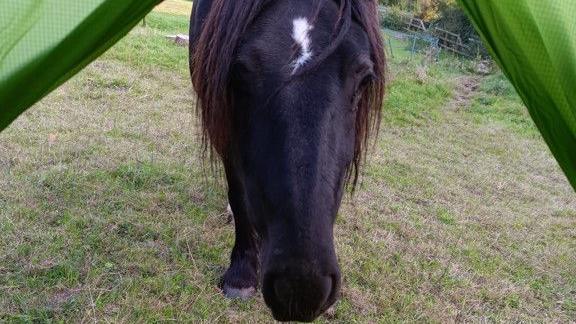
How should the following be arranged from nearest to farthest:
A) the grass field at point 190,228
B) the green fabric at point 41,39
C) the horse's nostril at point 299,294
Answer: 1. the green fabric at point 41,39
2. the horse's nostril at point 299,294
3. the grass field at point 190,228

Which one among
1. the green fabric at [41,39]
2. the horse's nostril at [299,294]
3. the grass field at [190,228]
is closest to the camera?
the green fabric at [41,39]

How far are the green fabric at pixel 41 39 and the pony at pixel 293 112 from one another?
46 cm

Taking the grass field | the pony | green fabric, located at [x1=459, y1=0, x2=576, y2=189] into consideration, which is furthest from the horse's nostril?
the grass field

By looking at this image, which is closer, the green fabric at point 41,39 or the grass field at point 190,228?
the green fabric at point 41,39

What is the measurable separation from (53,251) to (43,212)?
499 millimetres

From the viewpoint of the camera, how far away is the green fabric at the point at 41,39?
1.16m

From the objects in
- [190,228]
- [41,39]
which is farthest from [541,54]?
[190,228]

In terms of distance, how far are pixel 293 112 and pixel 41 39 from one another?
2.21 feet

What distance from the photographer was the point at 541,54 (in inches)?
49.1

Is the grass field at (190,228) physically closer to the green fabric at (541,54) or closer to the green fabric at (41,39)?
the green fabric at (41,39)

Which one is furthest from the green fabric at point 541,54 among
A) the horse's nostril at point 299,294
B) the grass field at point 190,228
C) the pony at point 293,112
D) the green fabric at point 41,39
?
the grass field at point 190,228

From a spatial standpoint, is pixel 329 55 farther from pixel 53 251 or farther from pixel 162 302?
pixel 53 251

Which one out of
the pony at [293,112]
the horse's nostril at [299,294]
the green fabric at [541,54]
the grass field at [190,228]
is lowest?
the grass field at [190,228]

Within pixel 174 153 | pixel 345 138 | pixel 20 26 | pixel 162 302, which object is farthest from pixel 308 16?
pixel 174 153
